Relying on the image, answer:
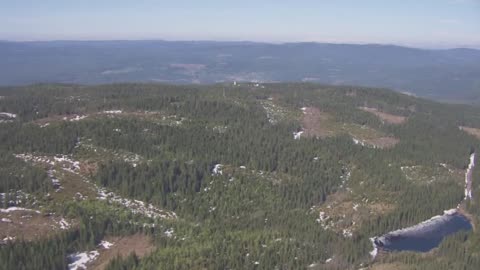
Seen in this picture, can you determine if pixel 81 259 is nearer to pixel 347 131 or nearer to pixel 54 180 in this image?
pixel 54 180

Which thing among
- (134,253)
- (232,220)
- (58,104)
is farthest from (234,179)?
(58,104)

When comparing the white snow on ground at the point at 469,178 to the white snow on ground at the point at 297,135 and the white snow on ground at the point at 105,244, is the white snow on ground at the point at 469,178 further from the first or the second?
the white snow on ground at the point at 105,244

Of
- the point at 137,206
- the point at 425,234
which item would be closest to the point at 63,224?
the point at 137,206

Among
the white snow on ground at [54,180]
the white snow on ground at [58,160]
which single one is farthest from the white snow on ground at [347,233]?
the white snow on ground at [58,160]

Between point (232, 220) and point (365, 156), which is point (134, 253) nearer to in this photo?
point (232, 220)

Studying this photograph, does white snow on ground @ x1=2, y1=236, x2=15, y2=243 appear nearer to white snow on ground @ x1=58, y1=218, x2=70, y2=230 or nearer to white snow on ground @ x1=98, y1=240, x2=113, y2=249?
white snow on ground @ x1=58, y1=218, x2=70, y2=230

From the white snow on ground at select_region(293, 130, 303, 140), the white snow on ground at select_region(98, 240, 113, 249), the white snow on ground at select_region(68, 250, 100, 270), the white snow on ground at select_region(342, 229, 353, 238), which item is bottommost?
the white snow on ground at select_region(342, 229, 353, 238)

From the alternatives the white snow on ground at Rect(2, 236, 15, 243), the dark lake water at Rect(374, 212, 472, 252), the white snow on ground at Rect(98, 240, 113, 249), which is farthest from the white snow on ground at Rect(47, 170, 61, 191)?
the dark lake water at Rect(374, 212, 472, 252)
